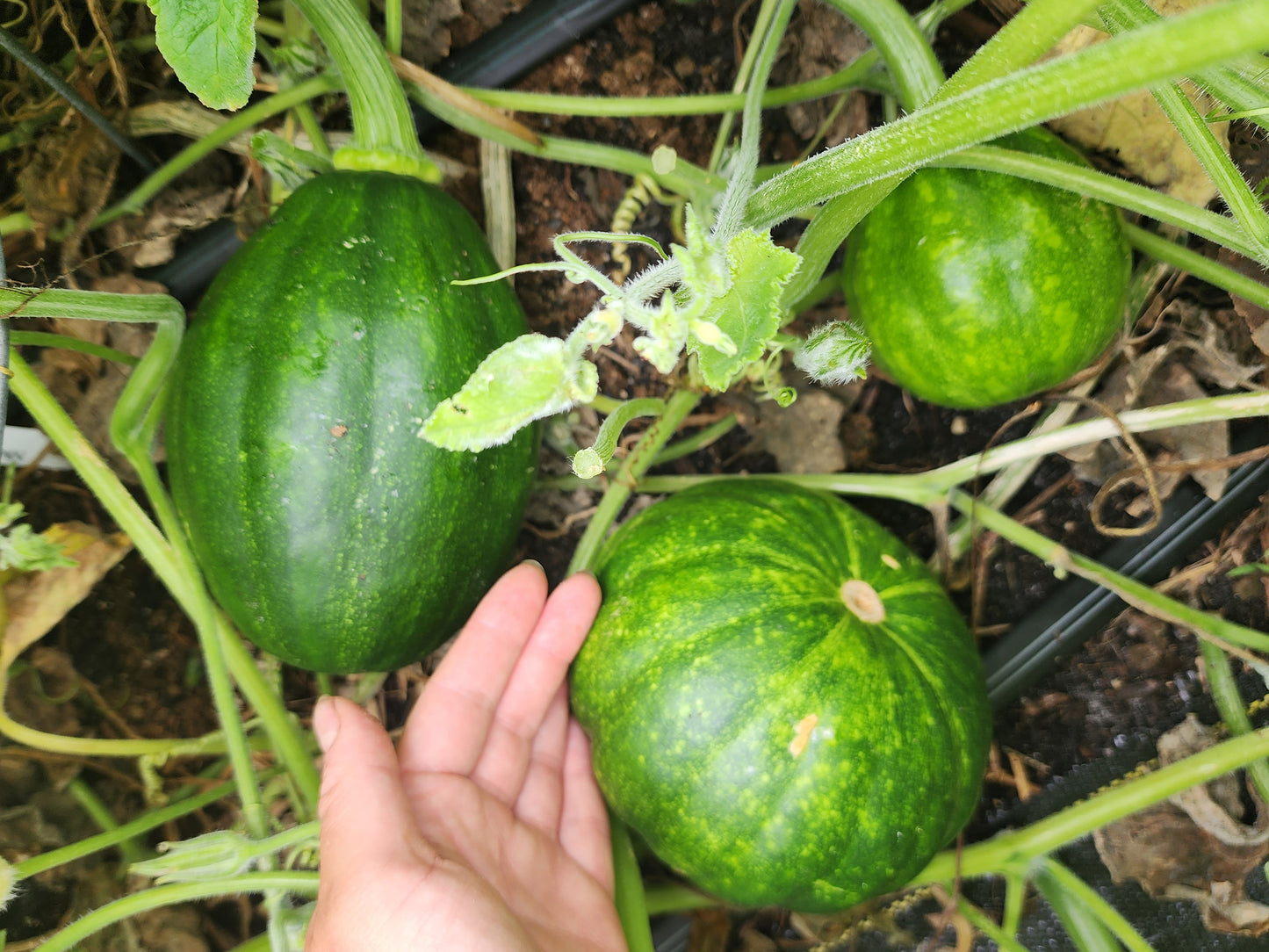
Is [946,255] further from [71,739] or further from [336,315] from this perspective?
[71,739]

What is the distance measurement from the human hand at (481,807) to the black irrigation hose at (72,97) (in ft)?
2.99

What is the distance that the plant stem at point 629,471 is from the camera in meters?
1.41

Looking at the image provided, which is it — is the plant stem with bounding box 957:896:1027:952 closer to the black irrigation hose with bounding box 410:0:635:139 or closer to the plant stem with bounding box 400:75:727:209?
the plant stem with bounding box 400:75:727:209

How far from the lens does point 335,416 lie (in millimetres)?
1101

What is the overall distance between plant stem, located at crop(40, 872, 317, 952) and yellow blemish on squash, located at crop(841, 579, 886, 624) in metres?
0.81

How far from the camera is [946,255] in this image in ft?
3.90

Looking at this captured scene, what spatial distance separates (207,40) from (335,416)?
43cm

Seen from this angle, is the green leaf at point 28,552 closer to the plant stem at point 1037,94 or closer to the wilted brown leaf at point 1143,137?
the plant stem at point 1037,94

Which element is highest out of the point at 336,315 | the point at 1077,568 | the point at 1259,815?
the point at 336,315

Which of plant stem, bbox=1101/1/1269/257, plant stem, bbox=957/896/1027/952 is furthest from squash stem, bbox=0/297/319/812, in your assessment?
plant stem, bbox=1101/1/1269/257

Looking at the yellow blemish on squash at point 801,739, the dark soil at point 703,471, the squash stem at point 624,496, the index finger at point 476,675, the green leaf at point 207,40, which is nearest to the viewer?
the green leaf at point 207,40

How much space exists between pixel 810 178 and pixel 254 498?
2.56ft

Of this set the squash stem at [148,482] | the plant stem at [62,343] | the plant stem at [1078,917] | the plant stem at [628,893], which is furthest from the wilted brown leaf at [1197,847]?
the plant stem at [62,343]

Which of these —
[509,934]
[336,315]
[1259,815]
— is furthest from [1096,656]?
[336,315]
